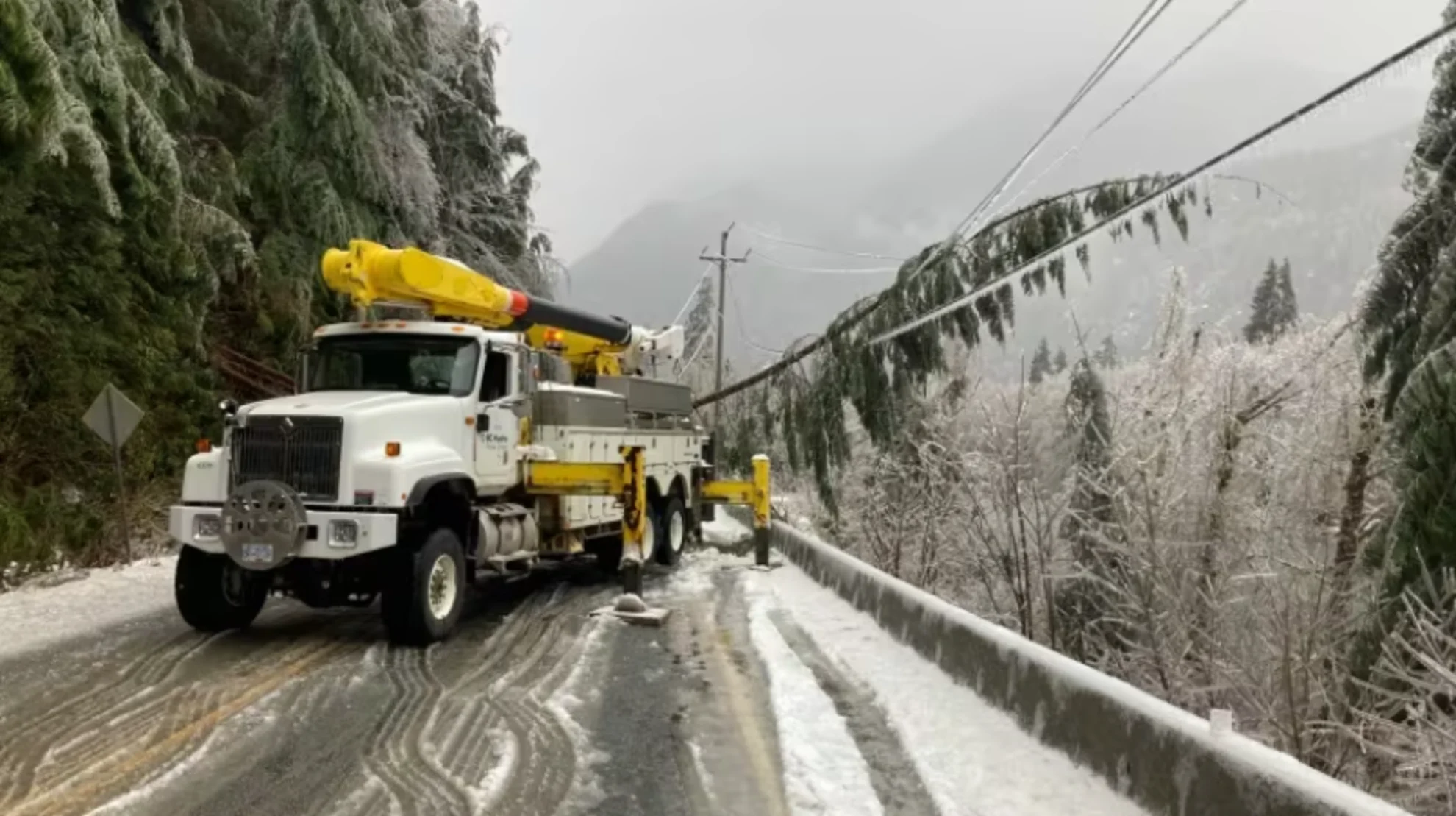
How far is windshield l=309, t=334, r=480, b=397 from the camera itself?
9.88 metres

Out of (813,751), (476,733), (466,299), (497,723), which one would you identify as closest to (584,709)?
(497,723)

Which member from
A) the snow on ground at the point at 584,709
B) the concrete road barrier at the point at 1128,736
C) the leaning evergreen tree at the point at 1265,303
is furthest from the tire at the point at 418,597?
the leaning evergreen tree at the point at 1265,303

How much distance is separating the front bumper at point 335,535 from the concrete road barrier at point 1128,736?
4126 mm

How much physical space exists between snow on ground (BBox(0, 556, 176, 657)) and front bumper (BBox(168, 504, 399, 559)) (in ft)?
4.33

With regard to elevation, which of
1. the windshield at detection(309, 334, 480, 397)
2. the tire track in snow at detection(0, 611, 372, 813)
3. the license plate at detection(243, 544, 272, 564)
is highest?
the windshield at detection(309, 334, 480, 397)

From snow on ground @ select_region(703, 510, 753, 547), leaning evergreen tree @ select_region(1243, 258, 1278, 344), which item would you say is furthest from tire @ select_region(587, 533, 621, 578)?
leaning evergreen tree @ select_region(1243, 258, 1278, 344)

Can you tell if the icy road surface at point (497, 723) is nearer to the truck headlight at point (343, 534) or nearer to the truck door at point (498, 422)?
the truck headlight at point (343, 534)

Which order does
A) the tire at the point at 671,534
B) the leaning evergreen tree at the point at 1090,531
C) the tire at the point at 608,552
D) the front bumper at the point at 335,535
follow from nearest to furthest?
the front bumper at the point at 335,535
the leaning evergreen tree at the point at 1090,531
the tire at the point at 608,552
the tire at the point at 671,534

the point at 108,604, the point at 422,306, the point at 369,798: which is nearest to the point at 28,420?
the point at 108,604

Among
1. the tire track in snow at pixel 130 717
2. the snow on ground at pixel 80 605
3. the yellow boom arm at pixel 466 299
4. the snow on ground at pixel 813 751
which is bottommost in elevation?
the snow on ground at pixel 813 751

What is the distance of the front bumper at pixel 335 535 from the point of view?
8062mm

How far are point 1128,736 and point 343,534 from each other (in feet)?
19.4

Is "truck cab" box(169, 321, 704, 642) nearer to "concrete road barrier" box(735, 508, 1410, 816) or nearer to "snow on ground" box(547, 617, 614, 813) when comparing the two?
"snow on ground" box(547, 617, 614, 813)

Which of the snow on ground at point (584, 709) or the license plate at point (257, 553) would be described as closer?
the snow on ground at point (584, 709)
